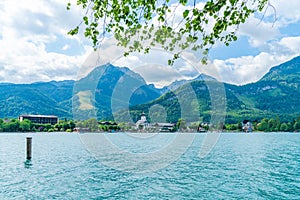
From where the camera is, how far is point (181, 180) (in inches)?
794

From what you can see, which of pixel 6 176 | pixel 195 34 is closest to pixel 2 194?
pixel 6 176

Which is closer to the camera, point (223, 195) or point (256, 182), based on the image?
point (223, 195)

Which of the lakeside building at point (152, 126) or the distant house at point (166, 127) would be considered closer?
the lakeside building at point (152, 126)

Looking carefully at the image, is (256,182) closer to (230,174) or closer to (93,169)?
(230,174)

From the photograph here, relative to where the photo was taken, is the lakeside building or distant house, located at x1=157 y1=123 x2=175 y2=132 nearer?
the lakeside building

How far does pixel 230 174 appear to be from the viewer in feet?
75.0

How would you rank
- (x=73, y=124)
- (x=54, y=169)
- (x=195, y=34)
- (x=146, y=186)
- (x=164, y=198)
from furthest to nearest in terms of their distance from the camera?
(x=73, y=124), (x=54, y=169), (x=146, y=186), (x=164, y=198), (x=195, y=34)

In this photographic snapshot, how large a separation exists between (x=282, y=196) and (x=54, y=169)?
18147 mm

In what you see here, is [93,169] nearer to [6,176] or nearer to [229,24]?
[6,176]

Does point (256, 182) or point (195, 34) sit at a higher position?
point (195, 34)

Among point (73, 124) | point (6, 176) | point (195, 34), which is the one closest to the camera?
point (195, 34)

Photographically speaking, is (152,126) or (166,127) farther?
(166,127)

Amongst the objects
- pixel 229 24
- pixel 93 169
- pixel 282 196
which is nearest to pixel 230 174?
pixel 282 196

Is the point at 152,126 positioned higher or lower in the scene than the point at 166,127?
higher
